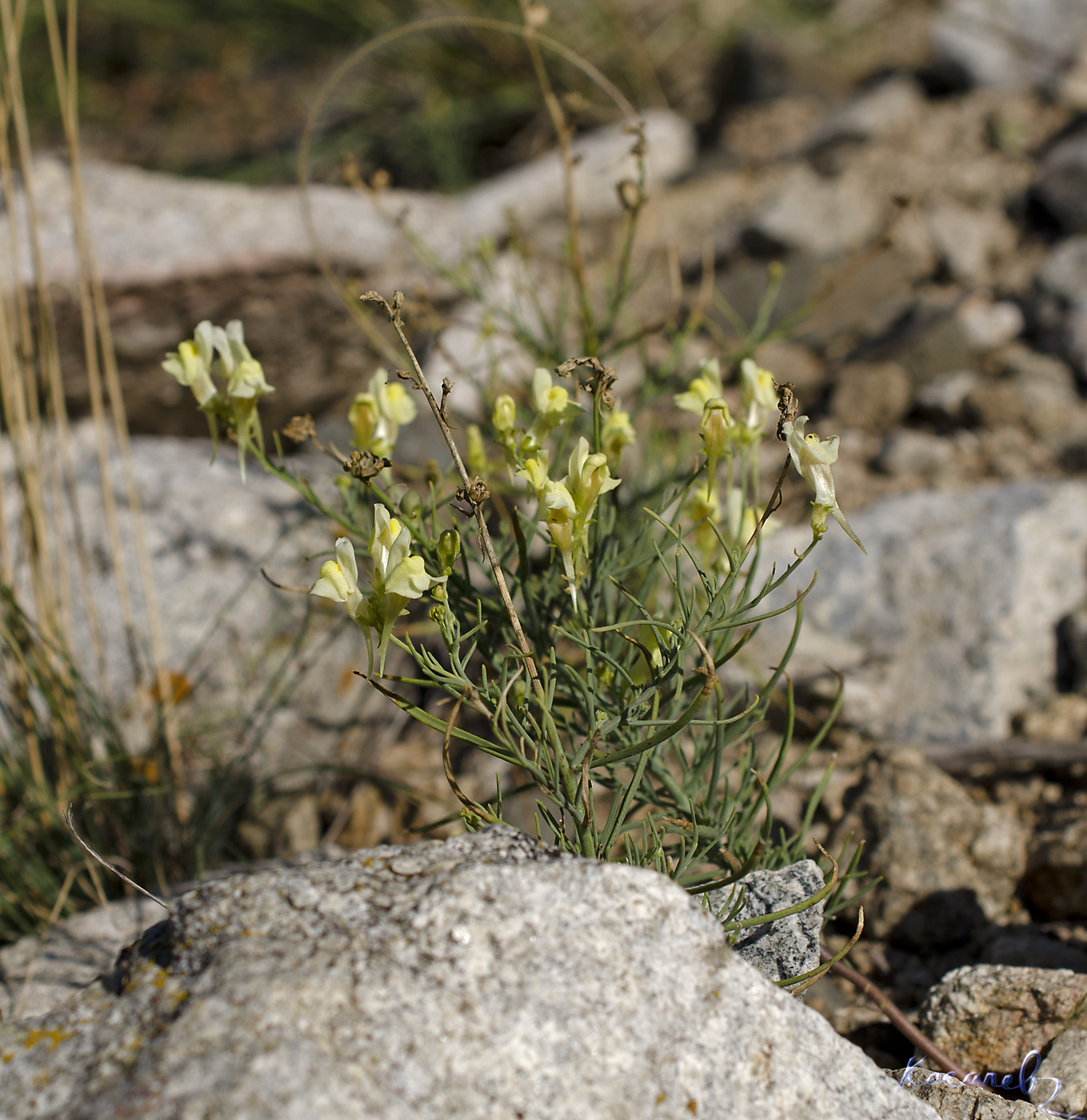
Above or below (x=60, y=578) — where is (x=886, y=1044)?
below

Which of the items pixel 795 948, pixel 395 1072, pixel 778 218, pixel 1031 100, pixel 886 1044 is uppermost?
pixel 1031 100

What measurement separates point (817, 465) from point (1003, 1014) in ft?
2.03

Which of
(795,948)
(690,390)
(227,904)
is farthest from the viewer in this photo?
(690,390)

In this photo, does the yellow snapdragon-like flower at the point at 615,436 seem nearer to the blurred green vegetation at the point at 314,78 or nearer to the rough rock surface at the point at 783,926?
the rough rock surface at the point at 783,926

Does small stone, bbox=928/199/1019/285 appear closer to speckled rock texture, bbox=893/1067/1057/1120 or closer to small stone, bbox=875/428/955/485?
small stone, bbox=875/428/955/485

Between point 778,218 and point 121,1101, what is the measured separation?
102 inches

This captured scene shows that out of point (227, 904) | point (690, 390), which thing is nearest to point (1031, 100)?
point (690, 390)

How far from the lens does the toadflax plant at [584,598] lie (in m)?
0.81

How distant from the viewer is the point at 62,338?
2029mm

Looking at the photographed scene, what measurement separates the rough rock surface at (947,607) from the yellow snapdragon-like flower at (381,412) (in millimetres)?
859

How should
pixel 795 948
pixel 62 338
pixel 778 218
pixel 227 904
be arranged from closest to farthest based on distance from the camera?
pixel 227 904 < pixel 795 948 < pixel 62 338 < pixel 778 218

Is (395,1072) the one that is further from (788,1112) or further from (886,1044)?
(886,1044)

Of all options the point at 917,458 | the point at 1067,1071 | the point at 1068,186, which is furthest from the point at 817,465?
the point at 1068,186

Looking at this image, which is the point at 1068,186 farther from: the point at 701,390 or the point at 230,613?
the point at 230,613
